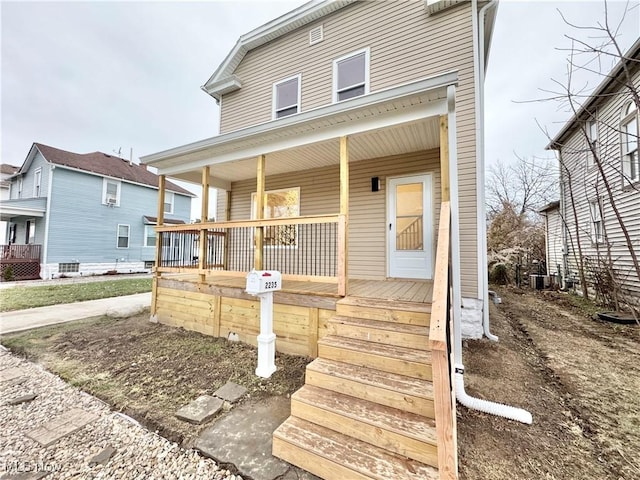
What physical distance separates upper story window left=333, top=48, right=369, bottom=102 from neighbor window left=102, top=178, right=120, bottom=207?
14.5 metres

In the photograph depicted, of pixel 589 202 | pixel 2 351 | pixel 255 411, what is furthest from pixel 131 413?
pixel 589 202

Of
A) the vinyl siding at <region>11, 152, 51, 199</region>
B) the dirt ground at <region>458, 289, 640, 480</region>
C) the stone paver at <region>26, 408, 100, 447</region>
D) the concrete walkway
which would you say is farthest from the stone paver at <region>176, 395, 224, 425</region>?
the vinyl siding at <region>11, 152, 51, 199</region>

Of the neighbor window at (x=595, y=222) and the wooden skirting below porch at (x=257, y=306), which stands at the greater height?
the neighbor window at (x=595, y=222)

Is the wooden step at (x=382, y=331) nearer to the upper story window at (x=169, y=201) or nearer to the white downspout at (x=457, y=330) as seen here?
the white downspout at (x=457, y=330)

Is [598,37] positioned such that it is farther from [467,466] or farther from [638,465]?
[467,466]

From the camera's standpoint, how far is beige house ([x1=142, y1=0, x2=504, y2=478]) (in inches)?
83.0

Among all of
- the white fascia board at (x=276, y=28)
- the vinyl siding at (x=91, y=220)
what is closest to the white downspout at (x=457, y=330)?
the white fascia board at (x=276, y=28)

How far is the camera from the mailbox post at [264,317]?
3.43 m

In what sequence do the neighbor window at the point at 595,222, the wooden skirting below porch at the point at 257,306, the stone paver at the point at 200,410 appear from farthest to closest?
the neighbor window at the point at 595,222 < the wooden skirting below porch at the point at 257,306 < the stone paver at the point at 200,410

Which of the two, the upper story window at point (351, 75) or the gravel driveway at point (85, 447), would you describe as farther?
the upper story window at point (351, 75)

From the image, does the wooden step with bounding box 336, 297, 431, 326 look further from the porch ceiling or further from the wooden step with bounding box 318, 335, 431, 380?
the porch ceiling

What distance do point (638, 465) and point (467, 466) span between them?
1300 millimetres

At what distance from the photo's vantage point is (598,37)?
14.3ft

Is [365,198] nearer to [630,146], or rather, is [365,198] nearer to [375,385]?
[375,385]
